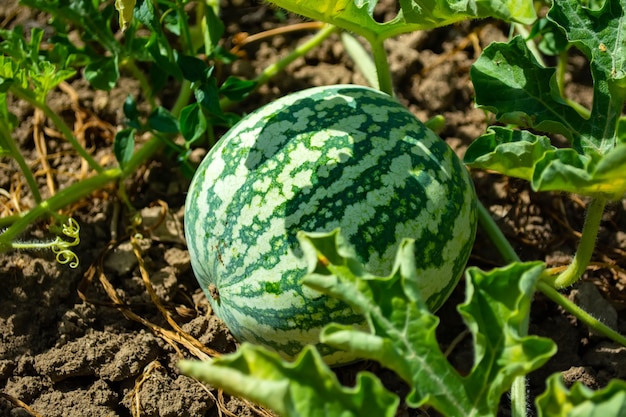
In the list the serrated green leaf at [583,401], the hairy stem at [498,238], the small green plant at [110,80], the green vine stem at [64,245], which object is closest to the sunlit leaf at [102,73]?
the small green plant at [110,80]

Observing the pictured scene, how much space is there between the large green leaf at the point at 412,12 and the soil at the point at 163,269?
0.93m

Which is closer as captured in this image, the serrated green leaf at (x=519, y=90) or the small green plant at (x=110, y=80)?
the serrated green leaf at (x=519, y=90)

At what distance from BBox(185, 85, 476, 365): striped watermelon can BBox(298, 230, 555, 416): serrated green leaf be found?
1.09 ft

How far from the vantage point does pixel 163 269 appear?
9.15 feet

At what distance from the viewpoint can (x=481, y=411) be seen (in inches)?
68.6

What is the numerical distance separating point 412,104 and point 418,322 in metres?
1.72

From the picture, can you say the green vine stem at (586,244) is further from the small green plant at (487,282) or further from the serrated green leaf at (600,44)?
the serrated green leaf at (600,44)

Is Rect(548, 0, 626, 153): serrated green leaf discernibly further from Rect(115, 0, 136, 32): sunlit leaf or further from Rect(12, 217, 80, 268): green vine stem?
Rect(12, 217, 80, 268): green vine stem

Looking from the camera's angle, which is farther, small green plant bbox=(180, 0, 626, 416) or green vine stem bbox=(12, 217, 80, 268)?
green vine stem bbox=(12, 217, 80, 268)

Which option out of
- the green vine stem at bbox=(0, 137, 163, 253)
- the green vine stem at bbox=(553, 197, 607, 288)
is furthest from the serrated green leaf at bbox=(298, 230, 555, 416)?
the green vine stem at bbox=(0, 137, 163, 253)

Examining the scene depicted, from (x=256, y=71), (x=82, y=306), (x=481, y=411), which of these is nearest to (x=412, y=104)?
(x=256, y=71)

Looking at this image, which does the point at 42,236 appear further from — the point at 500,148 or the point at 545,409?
the point at 545,409

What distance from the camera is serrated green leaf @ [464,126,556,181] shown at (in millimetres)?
1961

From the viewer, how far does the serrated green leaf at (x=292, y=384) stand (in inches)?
57.6
